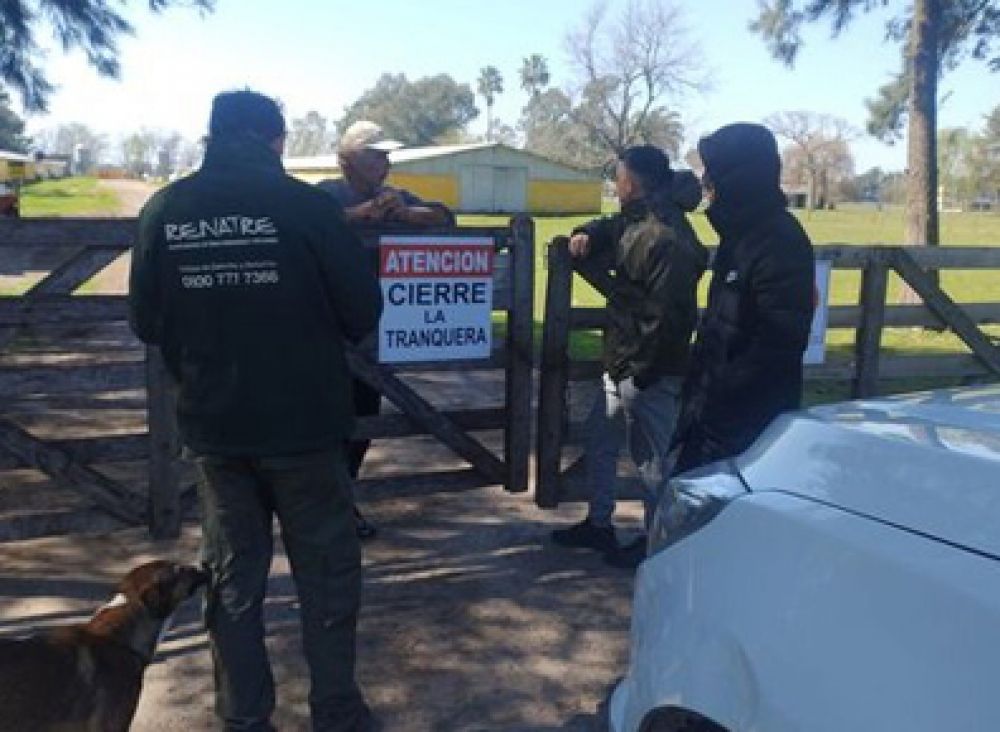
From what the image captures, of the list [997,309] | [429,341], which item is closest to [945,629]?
[429,341]

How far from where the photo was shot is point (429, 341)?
5090mm

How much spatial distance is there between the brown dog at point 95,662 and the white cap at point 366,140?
2.42 meters

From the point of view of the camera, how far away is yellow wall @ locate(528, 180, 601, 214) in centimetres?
7294

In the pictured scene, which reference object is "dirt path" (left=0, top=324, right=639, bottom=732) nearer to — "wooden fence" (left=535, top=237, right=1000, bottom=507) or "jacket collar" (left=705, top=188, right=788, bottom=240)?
"wooden fence" (left=535, top=237, right=1000, bottom=507)

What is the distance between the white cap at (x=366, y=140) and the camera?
5.05 m

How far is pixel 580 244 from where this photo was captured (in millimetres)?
5078

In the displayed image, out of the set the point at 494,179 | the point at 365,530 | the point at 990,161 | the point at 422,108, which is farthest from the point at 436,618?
the point at 422,108

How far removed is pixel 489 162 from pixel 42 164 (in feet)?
182

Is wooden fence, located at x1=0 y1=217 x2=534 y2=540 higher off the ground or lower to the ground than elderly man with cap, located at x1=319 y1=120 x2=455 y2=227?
lower

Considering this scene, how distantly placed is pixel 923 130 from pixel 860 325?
34.3 feet

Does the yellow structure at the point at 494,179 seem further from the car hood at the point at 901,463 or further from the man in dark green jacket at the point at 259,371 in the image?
the car hood at the point at 901,463

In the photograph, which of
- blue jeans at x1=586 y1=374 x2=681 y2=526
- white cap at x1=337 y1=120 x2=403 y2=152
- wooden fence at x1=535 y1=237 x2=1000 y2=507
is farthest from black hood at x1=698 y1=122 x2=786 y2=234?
white cap at x1=337 y1=120 x2=403 y2=152

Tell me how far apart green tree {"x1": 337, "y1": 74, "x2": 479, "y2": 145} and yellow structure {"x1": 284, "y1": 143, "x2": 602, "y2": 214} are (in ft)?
163

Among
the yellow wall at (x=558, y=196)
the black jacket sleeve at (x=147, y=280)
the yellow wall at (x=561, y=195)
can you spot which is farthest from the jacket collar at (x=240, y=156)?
the yellow wall at (x=561, y=195)
